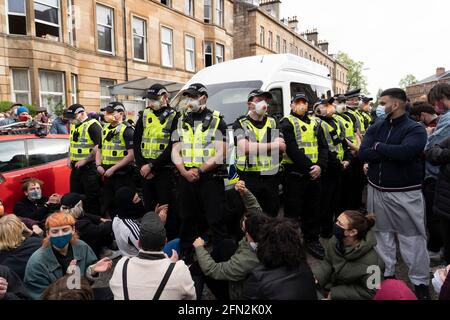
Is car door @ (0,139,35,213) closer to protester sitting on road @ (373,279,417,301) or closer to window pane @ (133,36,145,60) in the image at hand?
protester sitting on road @ (373,279,417,301)

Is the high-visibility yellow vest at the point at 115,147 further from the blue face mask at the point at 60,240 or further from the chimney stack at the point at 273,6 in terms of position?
the chimney stack at the point at 273,6

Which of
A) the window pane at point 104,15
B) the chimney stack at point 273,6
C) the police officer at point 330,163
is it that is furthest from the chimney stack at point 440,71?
the police officer at point 330,163

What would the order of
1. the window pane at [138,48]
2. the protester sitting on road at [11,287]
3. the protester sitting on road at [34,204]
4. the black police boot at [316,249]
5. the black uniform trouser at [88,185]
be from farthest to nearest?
the window pane at [138,48]
the black uniform trouser at [88,185]
the protester sitting on road at [34,204]
the black police boot at [316,249]
the protester sitting on road at [11,287]

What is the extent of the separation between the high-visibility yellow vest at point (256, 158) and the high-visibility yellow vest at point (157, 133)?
0.99 metres

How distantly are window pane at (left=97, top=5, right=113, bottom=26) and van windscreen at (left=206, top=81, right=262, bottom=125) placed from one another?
13.2m

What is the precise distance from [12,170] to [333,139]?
4.91 metres

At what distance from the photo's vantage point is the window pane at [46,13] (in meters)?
14.0

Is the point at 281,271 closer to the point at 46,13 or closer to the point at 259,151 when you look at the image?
the point at 259,151

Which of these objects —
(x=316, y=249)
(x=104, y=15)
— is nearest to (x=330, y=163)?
(x=316, y=249)

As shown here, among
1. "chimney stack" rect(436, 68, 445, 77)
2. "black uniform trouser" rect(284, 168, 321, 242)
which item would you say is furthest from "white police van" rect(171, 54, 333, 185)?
"chimney stack" rect(436, 68, 445, 77)

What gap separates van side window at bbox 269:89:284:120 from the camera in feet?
20.3

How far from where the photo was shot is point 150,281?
2188 millimetres

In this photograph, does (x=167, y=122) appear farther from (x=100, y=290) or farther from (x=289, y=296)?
(x=289, y=296)
